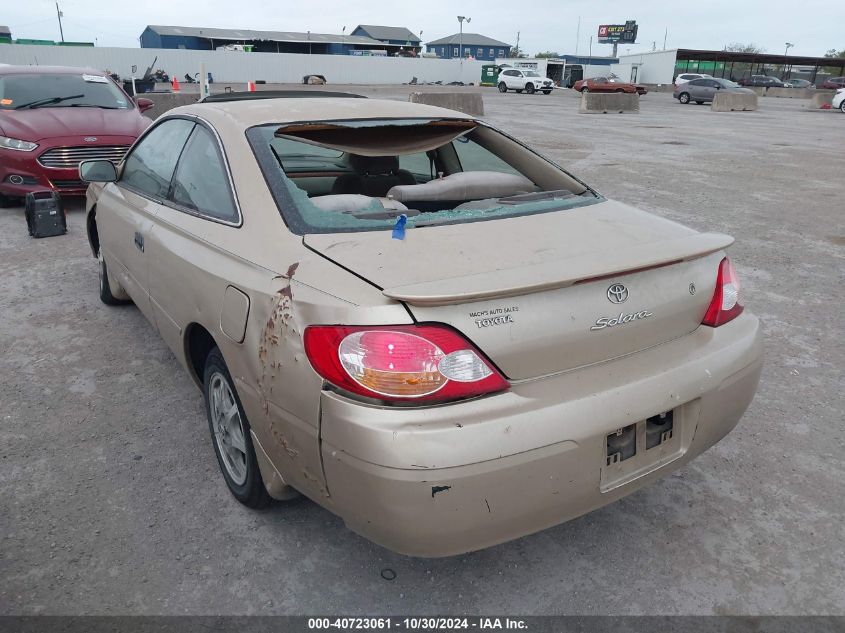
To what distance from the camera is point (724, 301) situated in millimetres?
2447

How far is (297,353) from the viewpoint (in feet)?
6.46

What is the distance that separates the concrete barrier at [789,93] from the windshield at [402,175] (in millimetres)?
56493

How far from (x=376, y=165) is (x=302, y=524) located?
2.02m

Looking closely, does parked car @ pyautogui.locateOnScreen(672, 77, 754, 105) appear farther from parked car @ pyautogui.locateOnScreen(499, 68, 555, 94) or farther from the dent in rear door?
the dent in rear door

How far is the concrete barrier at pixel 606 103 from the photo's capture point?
26219mm

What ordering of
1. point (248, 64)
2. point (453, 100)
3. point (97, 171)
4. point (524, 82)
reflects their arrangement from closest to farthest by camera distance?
point (97, 171)
point (453, 100)
point (524, 82)
point (248, 64)

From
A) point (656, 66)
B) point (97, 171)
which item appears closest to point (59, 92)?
point (97, 171)

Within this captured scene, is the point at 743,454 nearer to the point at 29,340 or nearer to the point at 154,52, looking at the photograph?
the point at 29,340


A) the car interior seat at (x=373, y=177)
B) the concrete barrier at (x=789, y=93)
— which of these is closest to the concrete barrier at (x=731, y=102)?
the concrete barrier at (x=789, y=93)

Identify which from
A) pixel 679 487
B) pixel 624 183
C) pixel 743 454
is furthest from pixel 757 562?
pixel 624 183

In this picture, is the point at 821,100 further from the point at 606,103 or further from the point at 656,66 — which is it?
the point at 656,66

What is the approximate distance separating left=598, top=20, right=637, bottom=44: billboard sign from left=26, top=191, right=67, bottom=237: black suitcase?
9569cm

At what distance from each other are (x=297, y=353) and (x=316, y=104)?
1664 mm

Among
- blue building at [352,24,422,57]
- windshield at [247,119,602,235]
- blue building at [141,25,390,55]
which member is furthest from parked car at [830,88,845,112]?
blue building at [352,24,422,57]
